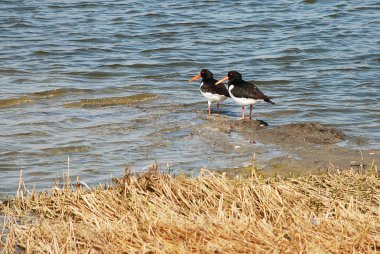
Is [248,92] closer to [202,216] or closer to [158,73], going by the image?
[158,73]

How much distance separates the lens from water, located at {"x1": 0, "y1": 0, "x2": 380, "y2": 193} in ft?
32.4

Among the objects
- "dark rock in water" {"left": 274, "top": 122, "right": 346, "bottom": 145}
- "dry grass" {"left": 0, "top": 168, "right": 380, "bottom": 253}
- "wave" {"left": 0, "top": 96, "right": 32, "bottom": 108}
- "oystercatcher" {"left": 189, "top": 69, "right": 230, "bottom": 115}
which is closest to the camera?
A: "dry grass" {"left": 0, "top": 168, "right": 380, "bottom": 253}

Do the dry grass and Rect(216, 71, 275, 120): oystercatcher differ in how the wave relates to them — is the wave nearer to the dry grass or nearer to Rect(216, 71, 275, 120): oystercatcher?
Rect(216, 71, 275, 120): oystercatcher

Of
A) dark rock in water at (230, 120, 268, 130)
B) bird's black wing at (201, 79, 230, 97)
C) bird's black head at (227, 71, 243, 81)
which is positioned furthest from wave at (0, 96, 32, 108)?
dark rock in water at (230, 120, 268, 130)

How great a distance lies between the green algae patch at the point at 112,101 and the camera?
12.7 meters

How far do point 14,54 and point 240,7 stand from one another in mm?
7664

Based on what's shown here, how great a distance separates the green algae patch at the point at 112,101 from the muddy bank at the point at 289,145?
187 cm

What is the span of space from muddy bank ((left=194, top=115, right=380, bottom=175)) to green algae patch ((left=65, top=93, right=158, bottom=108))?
187cm

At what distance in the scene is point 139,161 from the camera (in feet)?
30.7

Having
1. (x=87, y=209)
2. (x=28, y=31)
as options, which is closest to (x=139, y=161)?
(x=87, y=209)

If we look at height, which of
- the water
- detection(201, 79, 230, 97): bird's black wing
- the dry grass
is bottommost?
the water

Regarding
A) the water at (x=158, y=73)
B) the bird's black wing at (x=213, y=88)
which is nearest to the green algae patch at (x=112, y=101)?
the water at (x=158, y=73)

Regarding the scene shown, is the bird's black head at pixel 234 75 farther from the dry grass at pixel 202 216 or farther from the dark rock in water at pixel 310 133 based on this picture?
the dry grass at pixel 202 216

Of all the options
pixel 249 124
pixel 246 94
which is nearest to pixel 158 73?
pixel 246 94
